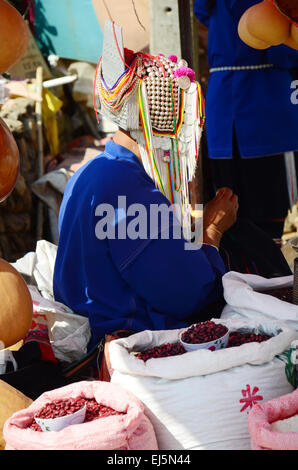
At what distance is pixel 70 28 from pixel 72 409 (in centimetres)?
534

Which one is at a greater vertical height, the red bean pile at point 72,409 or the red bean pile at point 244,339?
the red bean pile at point 244,339

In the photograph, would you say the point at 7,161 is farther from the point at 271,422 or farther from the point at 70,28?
the point at 70,28

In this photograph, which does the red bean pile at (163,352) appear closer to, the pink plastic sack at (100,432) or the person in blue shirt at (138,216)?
the pink plastic sack at (100,432)

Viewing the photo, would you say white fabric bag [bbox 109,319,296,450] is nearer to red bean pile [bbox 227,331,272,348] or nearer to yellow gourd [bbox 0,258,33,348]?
red bean pile [bbox 227,331,272,348]

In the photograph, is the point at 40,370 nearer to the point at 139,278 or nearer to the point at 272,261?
the point at 139,278

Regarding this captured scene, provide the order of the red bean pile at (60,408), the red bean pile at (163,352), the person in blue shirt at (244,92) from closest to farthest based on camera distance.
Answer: the red bean pile at (60,408)
the red bean pile at (163,352)
the person in blue shirt at (244,92)

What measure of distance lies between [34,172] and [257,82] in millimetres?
3069

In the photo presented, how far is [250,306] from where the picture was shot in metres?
2.10

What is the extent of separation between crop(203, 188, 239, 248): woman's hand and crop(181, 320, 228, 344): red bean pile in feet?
2.18

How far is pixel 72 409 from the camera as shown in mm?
1629

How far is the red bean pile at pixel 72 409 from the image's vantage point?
1624mm

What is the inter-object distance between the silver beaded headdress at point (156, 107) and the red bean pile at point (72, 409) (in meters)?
0.99

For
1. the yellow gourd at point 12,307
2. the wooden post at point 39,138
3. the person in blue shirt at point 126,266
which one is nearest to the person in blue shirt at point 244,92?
the person in blue shirt at point 126,266

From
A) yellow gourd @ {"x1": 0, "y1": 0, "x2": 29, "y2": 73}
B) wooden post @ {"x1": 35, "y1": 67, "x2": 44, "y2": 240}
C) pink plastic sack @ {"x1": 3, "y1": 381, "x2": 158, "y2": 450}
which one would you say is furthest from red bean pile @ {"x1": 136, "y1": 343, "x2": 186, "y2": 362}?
wooden post @ {"x1": 35, "y1": 67, "x2": 44, "y2": 240}
